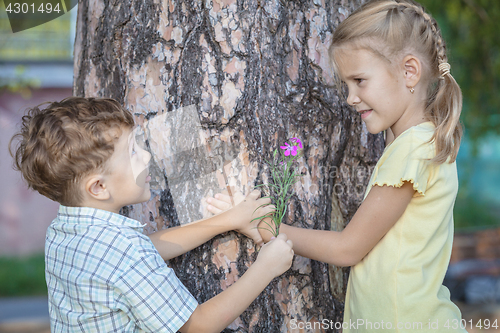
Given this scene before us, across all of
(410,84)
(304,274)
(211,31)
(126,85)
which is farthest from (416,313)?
(126,85)

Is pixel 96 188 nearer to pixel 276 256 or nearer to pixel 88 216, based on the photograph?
pixel 88 216

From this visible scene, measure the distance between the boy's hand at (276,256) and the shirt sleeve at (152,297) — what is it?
0.30 meters

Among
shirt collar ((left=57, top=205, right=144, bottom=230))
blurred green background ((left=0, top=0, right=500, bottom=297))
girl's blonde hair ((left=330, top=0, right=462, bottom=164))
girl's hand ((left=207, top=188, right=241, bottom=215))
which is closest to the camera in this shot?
shirt collar ((left=57, top=205, right=144, bottom=230))

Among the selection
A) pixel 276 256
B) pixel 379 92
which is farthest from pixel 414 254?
pixel 379 92

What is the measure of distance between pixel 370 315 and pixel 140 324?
790 mm

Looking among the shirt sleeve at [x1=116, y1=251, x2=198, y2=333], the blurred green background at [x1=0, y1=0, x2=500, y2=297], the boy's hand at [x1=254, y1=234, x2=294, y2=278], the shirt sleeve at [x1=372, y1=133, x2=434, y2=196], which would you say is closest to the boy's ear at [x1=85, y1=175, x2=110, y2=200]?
the shirt sleeve at [x1=116, y1=251, x2=198, y2=333]

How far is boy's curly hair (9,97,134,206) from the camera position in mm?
1371

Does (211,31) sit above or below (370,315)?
above

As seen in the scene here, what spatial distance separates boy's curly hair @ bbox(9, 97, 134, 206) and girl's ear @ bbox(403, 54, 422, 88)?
3.36 feet

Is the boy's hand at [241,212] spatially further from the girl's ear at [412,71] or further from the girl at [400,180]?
→ the girl's ear at [412,71]

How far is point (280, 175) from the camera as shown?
164 centimetres

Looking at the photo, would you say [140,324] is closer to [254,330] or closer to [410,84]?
[254,330]

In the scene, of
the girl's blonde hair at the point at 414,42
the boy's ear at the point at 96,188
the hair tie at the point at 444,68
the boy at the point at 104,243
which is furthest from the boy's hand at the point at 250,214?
the hair tie at the point at 444,68

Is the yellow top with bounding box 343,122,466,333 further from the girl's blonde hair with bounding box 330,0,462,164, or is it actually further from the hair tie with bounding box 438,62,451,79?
the hair tie with bounding box 438,62,451,79
